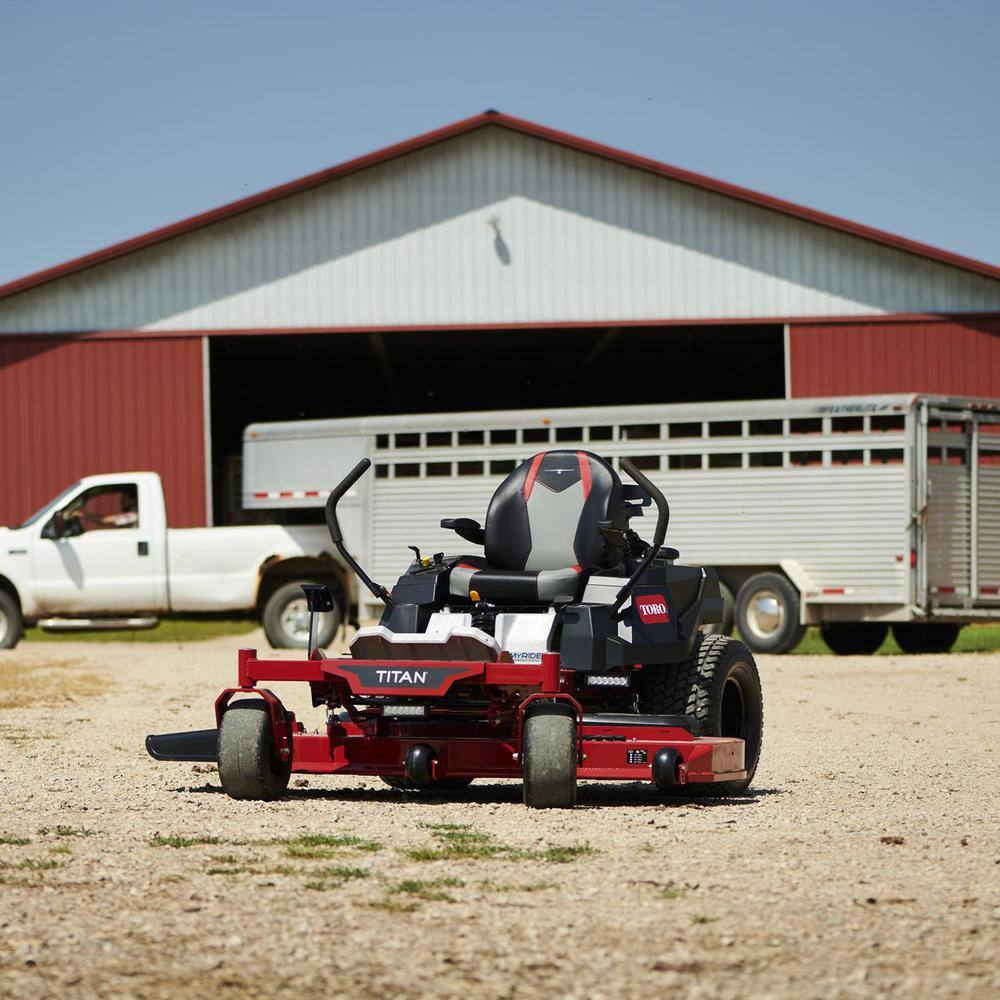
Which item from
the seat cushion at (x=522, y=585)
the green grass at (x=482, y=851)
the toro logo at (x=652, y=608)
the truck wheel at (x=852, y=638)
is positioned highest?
the seat cushion at (x=522, y=585)

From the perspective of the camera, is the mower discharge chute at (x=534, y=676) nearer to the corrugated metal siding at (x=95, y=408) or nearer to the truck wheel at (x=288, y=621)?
the truck wheel at (x=288, y=621)

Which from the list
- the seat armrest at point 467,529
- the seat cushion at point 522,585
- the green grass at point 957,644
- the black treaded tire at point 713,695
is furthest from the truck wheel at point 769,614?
the seat cushion at point 522,585

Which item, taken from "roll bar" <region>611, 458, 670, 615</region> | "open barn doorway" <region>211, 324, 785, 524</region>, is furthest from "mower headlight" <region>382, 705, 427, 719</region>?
"open barn doorway" <region>211, 324, 785, 524</region>

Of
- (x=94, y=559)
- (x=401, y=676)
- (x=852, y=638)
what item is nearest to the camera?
(x=401, y=676)

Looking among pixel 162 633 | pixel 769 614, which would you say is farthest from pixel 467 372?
pixel 769 614

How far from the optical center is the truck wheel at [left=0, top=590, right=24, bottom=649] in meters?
23.4

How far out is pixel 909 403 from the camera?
818 inches

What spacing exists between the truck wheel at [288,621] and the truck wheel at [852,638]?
21.3 feet

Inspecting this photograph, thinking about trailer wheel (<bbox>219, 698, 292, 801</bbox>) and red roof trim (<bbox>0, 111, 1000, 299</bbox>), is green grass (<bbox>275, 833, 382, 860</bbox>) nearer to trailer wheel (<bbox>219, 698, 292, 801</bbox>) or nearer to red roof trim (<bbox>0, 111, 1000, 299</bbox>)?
trailer wheel (<bbox>219, 698, 292, 801</bbox>)

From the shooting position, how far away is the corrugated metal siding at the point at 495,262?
1121 inches

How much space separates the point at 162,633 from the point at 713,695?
21.9 m

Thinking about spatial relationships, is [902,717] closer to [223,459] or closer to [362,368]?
[223,459]

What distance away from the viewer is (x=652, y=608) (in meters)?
9.23

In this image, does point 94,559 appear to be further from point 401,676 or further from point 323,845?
point 323,845
